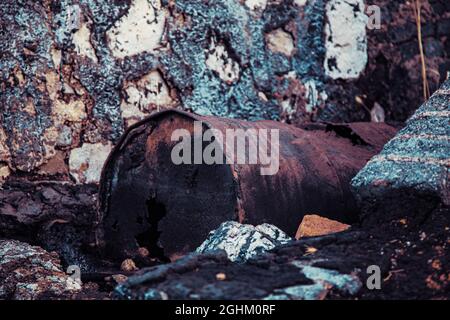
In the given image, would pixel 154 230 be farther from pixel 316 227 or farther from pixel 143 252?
pixel 316 227

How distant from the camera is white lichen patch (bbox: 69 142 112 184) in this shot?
3.23 m

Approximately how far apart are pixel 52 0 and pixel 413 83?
2.06 meters

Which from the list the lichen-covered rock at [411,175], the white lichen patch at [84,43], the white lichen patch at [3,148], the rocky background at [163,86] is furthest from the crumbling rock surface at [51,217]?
the lichen-covered rock at [411,175]

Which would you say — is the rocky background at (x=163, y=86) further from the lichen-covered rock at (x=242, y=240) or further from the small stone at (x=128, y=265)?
the lichen-covered rock at (x=242, y=240)

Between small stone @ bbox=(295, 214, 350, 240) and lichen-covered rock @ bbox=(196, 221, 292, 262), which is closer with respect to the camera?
lichen-covered rock @ bbox=(196, 221, 292, 262)

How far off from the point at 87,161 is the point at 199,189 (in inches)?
32.8

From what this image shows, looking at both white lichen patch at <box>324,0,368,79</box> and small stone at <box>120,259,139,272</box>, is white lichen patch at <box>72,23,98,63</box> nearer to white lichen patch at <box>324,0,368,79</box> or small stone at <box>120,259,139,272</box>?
small stone at <box>120,259,139,272</box>

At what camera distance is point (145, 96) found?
3352mm

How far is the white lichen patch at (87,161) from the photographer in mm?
3234

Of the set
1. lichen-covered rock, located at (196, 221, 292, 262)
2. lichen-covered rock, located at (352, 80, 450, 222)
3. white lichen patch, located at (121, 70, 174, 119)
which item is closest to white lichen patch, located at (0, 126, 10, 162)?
white lichen patch, located at (121, 70, 174, 119)

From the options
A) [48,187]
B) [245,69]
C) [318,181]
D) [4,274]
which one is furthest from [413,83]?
[4,274]

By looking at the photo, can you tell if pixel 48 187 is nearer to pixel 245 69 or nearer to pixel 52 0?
pixel 52 0

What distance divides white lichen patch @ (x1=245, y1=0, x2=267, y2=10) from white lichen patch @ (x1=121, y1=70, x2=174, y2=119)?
2.00ft

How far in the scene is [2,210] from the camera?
3020mm
